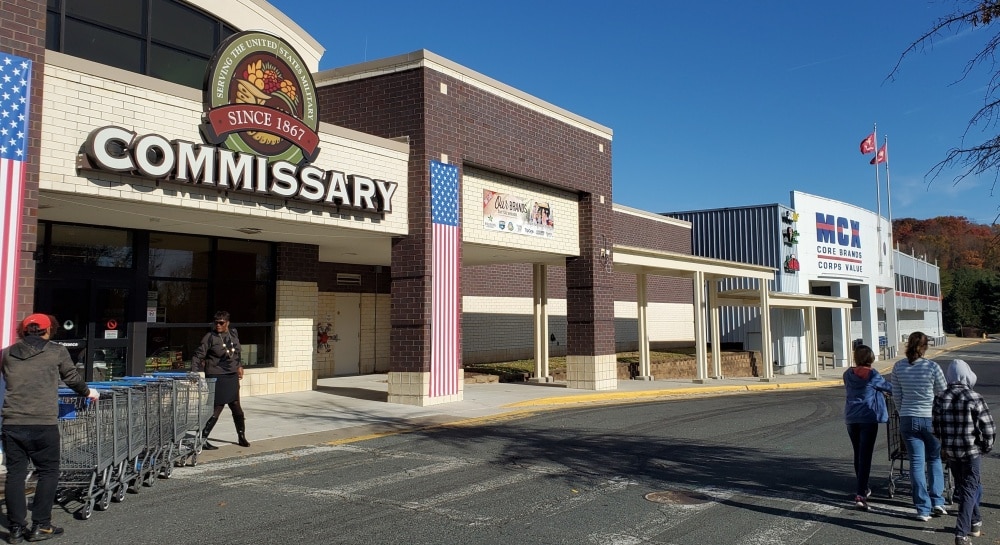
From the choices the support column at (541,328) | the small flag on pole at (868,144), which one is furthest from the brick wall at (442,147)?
the small flag on pole at (868,144)

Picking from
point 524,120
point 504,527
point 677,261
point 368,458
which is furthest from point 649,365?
point 504,527

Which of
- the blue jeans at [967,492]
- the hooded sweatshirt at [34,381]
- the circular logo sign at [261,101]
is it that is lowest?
the blue jeans at [967,492]

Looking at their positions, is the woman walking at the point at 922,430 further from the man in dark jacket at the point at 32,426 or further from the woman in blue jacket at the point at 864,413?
the man in dark jacket at the point at 32,426

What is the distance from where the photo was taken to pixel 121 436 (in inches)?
286

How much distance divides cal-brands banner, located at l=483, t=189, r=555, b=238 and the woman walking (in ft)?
38.2

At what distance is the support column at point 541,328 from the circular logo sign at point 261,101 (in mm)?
10726

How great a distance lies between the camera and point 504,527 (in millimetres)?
6383

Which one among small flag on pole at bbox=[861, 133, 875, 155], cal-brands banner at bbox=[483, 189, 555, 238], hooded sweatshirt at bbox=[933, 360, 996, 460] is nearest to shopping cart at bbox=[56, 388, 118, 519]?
hooded sweatshirt at bbox=[933, 360, 996, 460]

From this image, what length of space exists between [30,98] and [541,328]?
15743 mm

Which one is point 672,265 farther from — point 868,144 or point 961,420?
point 868,144

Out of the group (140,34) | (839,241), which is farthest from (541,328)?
(839,241)

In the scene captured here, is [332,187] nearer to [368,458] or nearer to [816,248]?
[368,458]

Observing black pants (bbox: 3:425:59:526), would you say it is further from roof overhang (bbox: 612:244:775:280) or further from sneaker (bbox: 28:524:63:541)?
roof overhang (bbox: 612:244:775:280)

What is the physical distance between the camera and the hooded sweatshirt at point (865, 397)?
734cm
